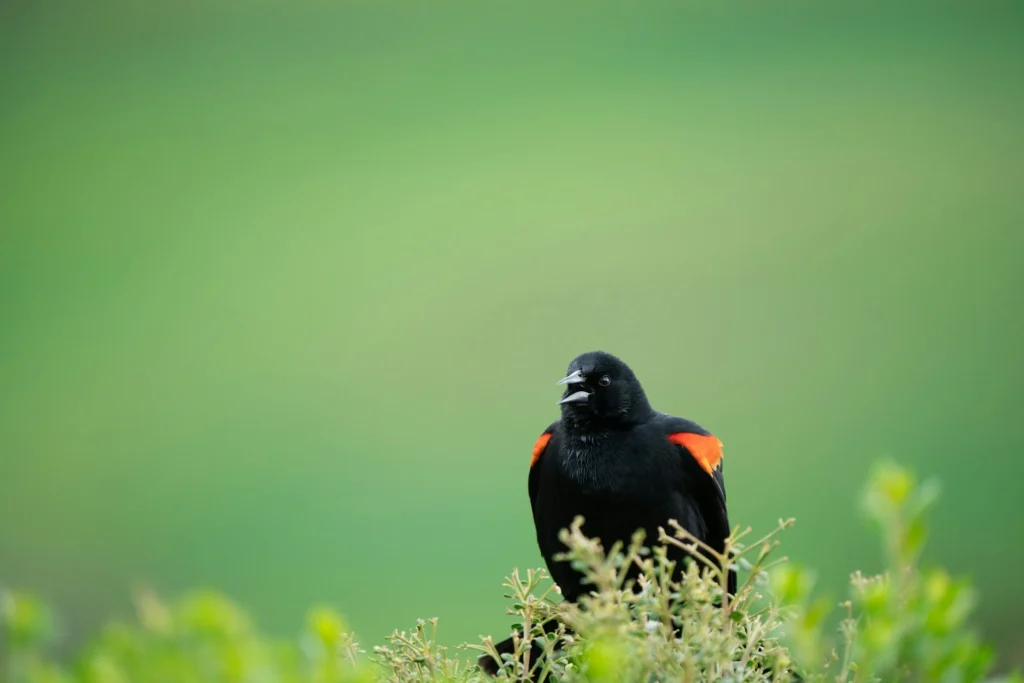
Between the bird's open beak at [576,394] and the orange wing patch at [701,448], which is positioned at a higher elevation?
the bird's open beak at [576,394]

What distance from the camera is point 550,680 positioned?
46.1 inches

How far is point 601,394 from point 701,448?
0.23 m

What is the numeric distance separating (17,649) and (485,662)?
37.0 inches

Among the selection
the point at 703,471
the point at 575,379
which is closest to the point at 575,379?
the point at 575,379

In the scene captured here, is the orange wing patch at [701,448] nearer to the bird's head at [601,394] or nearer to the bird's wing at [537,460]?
the bird's head at [601,394]

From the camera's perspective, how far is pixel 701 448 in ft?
6.36

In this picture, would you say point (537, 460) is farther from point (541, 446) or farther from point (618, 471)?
point (618, 471)

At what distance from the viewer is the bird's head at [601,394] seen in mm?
1948

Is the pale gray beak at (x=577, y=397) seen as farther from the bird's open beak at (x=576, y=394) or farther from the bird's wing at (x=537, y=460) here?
the bird's wing at (x=537, y=460)

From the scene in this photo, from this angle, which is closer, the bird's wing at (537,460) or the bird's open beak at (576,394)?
the bird's open beak at (576,394)

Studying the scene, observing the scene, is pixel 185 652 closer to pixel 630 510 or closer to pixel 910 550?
pixel 910 550

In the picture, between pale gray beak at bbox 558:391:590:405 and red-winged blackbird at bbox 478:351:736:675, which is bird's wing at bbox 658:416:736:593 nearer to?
red-winged blackbird at bbox 478:351:736:675

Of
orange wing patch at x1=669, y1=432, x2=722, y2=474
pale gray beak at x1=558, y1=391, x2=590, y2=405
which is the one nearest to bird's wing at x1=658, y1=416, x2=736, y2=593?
orange wing patch at x1=669, y1=432, x2=722, y2=474

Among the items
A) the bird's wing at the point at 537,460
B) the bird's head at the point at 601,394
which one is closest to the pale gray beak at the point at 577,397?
the bird's head at the point at 601,394
